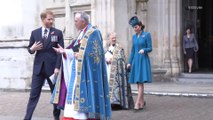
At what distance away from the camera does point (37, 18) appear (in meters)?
14.6

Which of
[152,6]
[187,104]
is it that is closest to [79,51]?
[187,104]

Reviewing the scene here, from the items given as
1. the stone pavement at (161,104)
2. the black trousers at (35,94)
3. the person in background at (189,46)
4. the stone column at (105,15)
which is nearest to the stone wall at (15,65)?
the stone pavement at (161,104)

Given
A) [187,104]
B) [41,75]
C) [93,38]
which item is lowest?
[187,104]

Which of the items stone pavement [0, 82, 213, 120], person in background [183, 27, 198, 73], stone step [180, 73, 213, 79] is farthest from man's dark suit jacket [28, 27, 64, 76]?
person in background [183, 27, 198, 73]

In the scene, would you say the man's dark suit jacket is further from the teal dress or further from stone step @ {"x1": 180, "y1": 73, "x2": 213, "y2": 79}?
stone step @ {"x1": 180, "y1": 73, "x2": 213, "y2": 79}

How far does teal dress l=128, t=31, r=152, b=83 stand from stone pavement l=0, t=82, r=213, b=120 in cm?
64

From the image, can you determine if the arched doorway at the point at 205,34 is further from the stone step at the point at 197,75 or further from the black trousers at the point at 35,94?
the black trousers at the point at 35,94

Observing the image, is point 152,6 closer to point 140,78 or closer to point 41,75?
point 140,78

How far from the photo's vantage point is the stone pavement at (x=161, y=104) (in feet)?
30.6

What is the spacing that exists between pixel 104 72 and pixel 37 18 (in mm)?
7730

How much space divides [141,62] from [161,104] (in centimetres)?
131

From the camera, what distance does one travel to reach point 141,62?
10031 mm

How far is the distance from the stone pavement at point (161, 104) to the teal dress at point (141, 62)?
0.64 metres

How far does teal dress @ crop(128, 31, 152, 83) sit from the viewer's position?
392 inches
